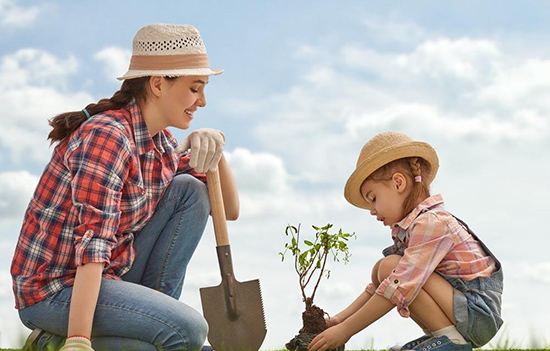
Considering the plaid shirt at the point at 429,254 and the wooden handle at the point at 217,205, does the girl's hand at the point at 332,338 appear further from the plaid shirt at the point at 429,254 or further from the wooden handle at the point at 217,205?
the wooden handle at the point at 217,205

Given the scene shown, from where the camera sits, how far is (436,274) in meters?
3.44

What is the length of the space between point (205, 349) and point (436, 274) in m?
1.42

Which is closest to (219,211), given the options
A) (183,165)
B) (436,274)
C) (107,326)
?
(183,165)

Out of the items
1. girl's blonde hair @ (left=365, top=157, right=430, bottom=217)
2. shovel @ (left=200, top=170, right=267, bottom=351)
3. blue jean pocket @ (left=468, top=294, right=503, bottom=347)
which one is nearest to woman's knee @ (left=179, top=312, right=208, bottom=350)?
shovel @ (left=200, top=170, right=267, bottom=351)

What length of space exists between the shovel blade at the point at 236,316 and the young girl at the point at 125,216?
0.28 meters

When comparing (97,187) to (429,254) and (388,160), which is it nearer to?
(388,160)

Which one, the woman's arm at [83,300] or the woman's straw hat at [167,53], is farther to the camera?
the woman's straw hat at [167,53]

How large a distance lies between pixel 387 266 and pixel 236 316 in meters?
0.93

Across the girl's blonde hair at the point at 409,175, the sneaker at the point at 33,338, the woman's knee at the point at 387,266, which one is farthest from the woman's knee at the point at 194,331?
the girl's blonde hair at the point at 409,175

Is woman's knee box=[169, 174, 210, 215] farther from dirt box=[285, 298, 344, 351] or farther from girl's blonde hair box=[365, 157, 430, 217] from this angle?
girl's blonde hair box=[365, 157, 430, 217]

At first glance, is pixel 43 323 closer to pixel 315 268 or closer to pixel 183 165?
pixel 183 165

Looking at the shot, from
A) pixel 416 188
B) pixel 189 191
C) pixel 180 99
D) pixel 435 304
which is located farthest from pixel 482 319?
pixel 180 99

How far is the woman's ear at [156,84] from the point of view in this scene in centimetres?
337

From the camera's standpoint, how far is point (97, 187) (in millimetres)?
3014
